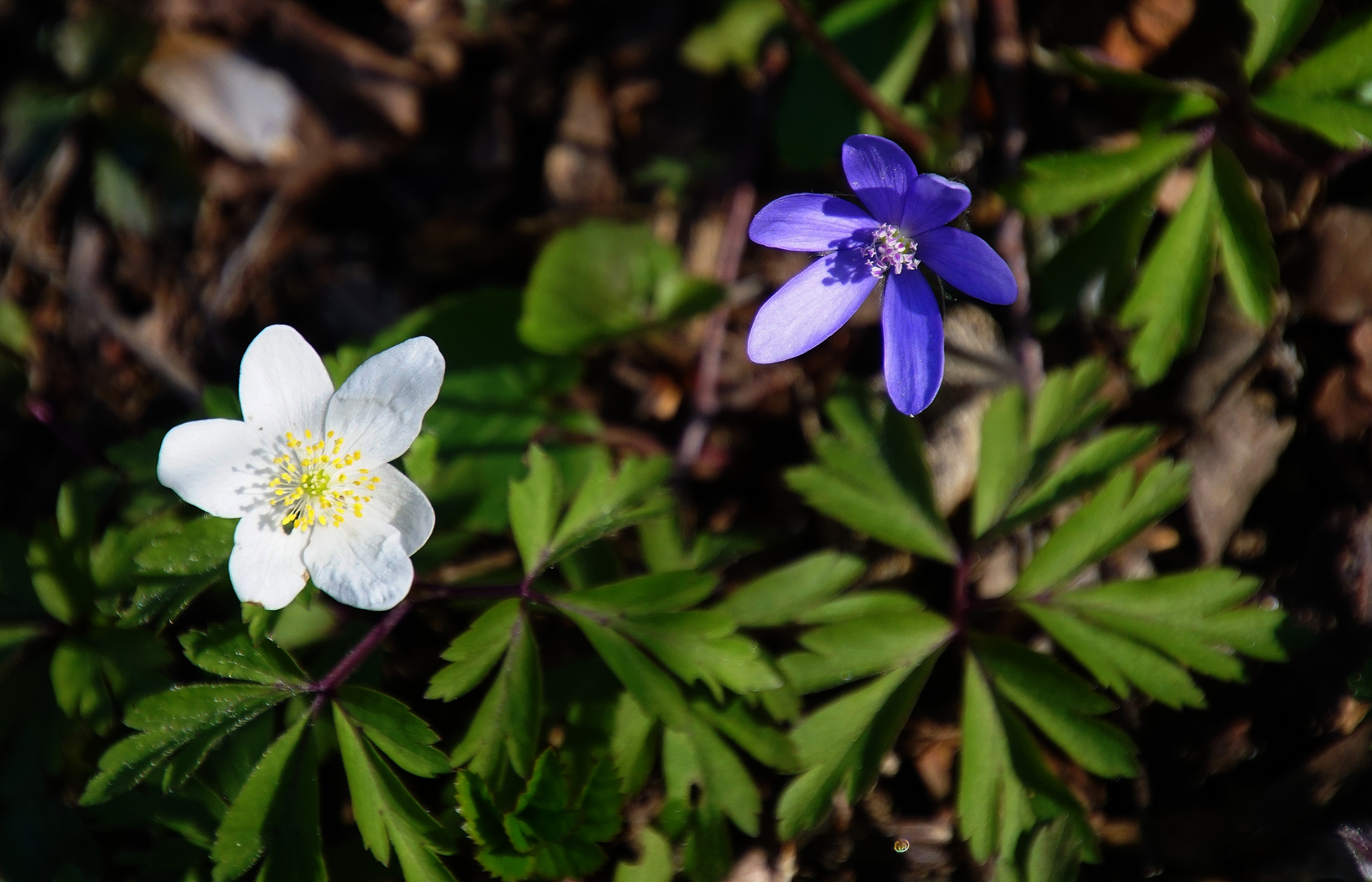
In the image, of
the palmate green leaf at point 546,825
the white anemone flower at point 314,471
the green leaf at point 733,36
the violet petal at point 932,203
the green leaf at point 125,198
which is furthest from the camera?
Result: the green leaf at point 125,198

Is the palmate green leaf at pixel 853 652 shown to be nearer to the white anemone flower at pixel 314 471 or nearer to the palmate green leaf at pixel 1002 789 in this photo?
the palmate green leaf at pixel 1002 789

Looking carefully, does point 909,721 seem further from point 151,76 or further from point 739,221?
point 151,76

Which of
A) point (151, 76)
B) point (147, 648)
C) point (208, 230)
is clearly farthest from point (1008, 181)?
point (151, 76)

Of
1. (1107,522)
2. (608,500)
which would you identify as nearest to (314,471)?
(608,500)

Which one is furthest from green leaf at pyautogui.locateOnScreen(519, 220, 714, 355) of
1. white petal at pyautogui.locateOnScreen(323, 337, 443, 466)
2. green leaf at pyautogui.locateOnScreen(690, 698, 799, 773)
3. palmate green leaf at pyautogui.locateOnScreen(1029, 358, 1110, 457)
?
green leaf at pyautogui.locateOnScreen(690, 698, 799, 773)

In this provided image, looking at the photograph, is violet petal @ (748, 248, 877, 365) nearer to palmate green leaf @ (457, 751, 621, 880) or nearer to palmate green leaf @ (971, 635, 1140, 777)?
palmate green leaf @ (971, 635, 1140, 777)

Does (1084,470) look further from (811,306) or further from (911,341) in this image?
(811,306)

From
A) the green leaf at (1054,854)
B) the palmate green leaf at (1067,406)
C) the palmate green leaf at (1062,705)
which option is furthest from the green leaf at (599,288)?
the green leaf at (1054,854)
